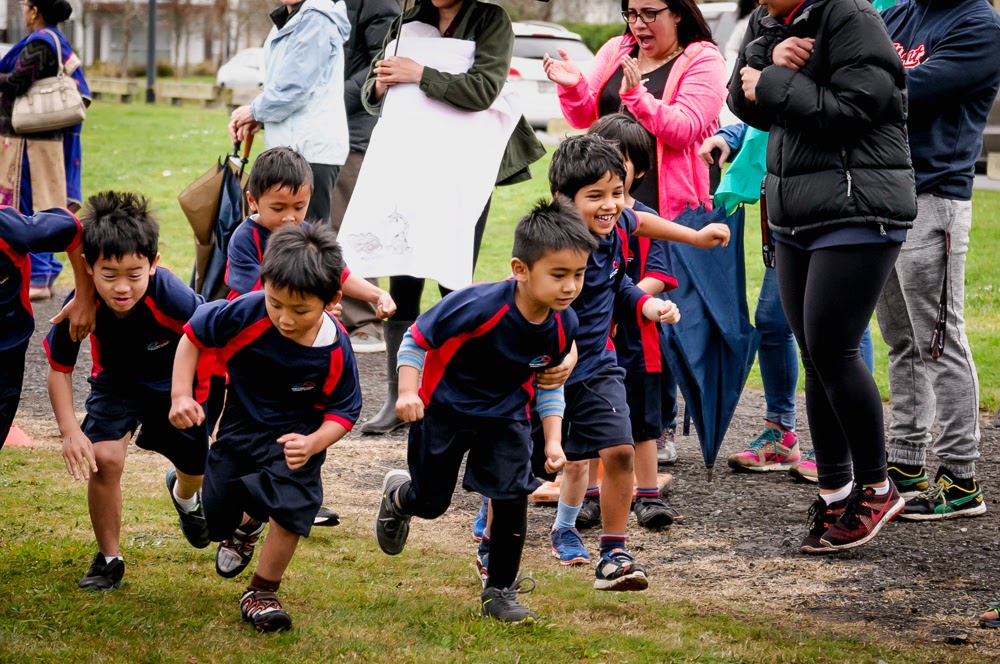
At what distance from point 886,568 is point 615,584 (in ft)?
3.50

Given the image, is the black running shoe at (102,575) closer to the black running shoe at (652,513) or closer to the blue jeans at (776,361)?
the black running shoe at (652,513)

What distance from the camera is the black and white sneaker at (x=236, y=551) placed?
409 cm

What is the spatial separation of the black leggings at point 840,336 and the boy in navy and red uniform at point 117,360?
2109 mm

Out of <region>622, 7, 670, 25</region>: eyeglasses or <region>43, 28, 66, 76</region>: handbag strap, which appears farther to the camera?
<region>43, 28, 66, 76</region>: handbag strap

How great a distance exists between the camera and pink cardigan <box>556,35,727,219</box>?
5.30 meters

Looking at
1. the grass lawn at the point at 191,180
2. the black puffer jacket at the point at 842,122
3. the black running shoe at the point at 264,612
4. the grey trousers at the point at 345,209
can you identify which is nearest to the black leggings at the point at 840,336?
the black puffer jacket at the point at 842,122

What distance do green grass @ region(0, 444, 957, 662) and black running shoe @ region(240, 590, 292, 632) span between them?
0.13ft

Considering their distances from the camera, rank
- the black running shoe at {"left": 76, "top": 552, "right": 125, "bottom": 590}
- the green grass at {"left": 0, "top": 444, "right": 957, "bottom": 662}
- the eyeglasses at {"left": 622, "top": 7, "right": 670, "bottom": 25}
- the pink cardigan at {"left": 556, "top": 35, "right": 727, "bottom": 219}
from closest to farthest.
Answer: the green grass at {"left": 0, "top": 444, "right": 957, "bottom": 662}
the black running shoe at {"left": 76, "top": 552, "right": 125, "bottom": 590}
the pink cardigan at {"left": 556, "top": 35, "right": 727, "bottom": 219}
the eyeglasses at {"left": 622, "top": 7, "right": 670, "bottom": 25}

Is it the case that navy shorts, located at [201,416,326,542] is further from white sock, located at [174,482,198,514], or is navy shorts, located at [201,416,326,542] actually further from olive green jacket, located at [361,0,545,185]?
olive green jacket, located at [361,0,545,185]

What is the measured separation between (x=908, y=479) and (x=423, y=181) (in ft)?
8.22

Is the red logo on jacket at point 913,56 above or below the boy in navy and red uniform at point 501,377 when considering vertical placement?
above

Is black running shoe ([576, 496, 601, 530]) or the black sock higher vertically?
the black sock

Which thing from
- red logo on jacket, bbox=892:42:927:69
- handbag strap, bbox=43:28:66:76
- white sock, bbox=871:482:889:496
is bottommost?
white sock, bbox=871:482:889:496

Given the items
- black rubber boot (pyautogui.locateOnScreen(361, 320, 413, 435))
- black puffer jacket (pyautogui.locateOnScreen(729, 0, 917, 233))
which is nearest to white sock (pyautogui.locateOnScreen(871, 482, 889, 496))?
black puffer jacket (pyautogui.locateOnScreen(729, 0, 917, 233))
